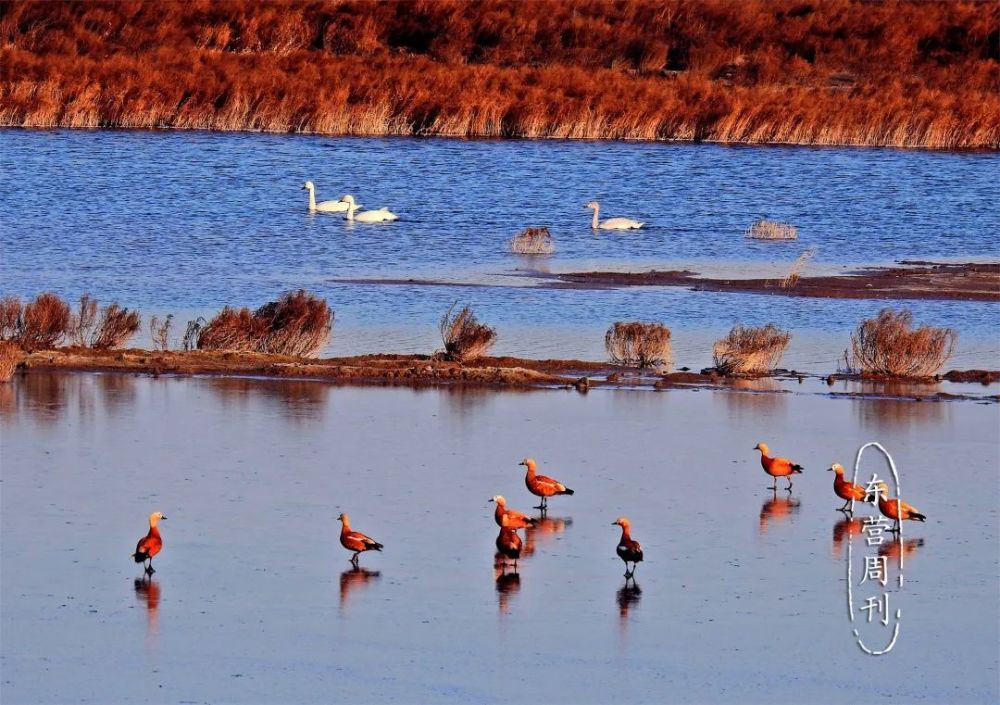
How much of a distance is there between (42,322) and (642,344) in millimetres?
6805

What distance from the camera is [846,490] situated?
552 inches

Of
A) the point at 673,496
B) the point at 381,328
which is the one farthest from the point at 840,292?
the point at 673,496

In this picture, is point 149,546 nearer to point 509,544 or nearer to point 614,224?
point 509,544

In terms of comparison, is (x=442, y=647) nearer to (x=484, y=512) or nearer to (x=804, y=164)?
(x=484, y=512)

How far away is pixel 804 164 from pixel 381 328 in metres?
22.9

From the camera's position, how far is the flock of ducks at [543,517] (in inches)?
466

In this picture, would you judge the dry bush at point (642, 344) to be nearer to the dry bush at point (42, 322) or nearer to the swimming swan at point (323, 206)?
the dry bush at point (42, 322)

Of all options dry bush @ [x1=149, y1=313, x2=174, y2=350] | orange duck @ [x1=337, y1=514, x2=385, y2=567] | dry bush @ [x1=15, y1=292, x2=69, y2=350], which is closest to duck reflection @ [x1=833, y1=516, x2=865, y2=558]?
orange duck @ [x1=337, y1=514, x2=385, y2=567]

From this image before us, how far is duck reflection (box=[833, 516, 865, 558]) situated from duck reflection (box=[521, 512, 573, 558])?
1988 millimetres

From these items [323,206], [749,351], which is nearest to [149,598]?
[749,351]

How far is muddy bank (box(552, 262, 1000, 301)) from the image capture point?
86.1 ft

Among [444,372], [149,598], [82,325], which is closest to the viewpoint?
[149,598]

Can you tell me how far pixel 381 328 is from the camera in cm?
2262

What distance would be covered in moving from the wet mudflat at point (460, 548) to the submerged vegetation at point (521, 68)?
28631 millimetres
